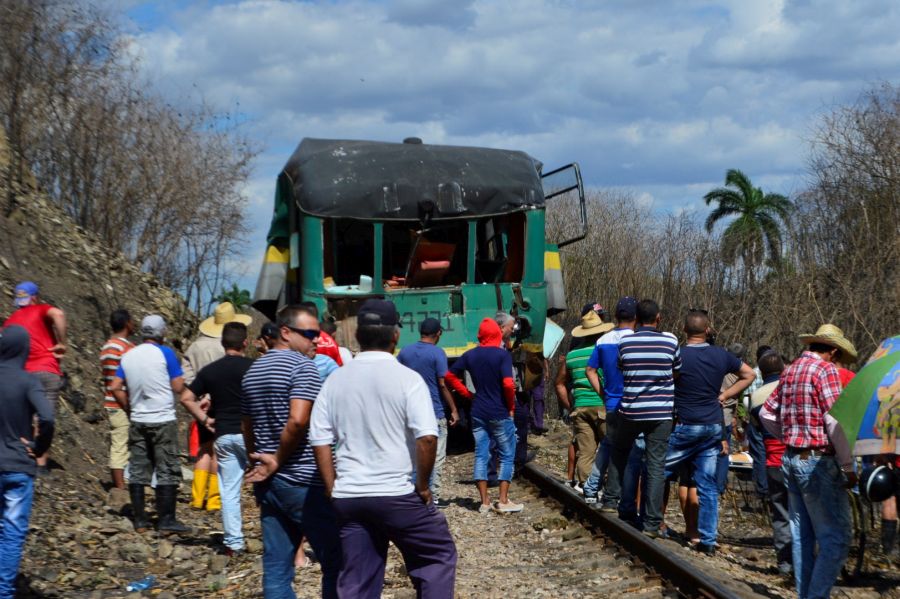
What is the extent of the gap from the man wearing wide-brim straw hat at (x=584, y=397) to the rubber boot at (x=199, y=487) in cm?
369

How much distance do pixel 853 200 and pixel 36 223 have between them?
14893mm

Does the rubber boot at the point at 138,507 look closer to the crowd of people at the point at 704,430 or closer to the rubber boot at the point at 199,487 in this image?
the rubber boot at the point at 199,487

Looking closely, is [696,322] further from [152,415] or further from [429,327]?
[152,415]

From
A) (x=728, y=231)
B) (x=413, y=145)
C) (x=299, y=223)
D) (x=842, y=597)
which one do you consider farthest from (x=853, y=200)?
(x=842, y=597)

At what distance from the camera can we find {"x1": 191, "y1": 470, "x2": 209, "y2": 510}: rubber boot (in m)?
11.5

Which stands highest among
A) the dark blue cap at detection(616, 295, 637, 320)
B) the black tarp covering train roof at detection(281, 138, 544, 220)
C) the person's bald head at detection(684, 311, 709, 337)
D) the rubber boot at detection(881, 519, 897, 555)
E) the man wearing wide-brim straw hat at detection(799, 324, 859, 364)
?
the black tarp covering train roof at detection(281, 138, 544, 220)

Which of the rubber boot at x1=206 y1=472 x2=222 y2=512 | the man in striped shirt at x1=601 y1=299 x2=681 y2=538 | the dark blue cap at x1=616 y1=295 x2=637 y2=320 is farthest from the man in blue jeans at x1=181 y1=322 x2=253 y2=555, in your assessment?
the dark blue cap at x1=616 y1=295 x2=637 y2=320

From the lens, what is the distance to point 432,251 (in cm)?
1438

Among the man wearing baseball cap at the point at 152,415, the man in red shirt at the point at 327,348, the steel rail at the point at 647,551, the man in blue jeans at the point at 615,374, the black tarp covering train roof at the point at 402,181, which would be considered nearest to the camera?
the steel rail at the point at 647,551

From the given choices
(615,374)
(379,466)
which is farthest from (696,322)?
(379,466)

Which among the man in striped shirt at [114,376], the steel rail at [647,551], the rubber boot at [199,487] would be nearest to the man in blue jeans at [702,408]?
the steel rail at [647,551]

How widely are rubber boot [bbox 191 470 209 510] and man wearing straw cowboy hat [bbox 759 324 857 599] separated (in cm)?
625

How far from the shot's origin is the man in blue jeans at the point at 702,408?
29.9 ft

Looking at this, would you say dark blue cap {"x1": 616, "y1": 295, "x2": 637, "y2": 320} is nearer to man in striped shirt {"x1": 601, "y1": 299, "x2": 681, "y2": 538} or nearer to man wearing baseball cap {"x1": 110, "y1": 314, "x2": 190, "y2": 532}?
man in striped shirt {"x1": 601, "y1": 299, "x2": 681, "y2": 538}
